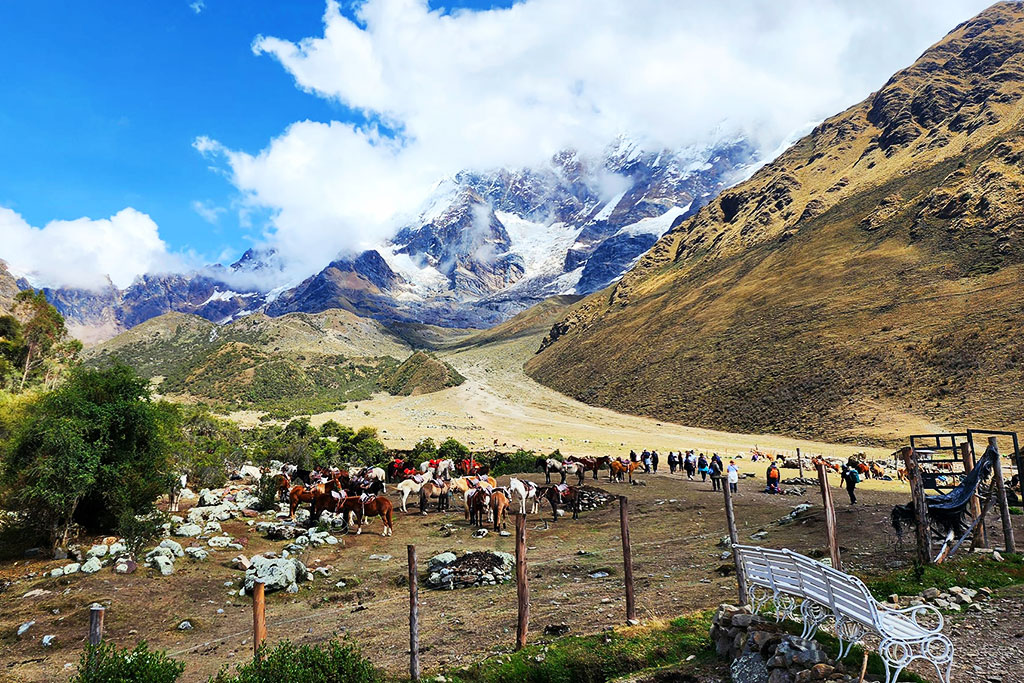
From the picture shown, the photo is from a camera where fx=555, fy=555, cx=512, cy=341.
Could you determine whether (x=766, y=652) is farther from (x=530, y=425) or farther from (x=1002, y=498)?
(x=530, y=425)

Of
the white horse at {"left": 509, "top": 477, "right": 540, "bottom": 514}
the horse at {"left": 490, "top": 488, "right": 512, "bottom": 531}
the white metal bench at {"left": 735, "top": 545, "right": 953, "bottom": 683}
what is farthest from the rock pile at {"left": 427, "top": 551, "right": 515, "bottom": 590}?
the white metal bench at {"left": 735, "top": 545, "right": 953, "bottom": 683}

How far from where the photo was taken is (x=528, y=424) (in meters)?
75.2

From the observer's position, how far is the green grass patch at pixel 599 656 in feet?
31.7

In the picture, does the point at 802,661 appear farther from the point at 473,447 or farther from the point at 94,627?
the point at 473,447

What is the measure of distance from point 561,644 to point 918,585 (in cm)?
710

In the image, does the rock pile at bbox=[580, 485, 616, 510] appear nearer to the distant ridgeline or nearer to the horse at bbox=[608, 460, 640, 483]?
the horse at bbox=[608, 460, 640, 483]

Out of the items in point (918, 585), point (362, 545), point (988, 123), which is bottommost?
point (362, 545)

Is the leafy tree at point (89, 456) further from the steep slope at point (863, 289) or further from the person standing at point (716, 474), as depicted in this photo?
the steep slope at point (863, 289)

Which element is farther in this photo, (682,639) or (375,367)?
(375,367)

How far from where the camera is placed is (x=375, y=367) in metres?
142

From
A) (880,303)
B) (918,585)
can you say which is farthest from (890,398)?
(918,585)

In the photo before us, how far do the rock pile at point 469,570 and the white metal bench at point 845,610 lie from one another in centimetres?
894

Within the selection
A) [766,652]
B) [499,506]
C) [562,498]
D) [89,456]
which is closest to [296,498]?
[89,456]

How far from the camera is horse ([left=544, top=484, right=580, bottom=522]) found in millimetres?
24859
